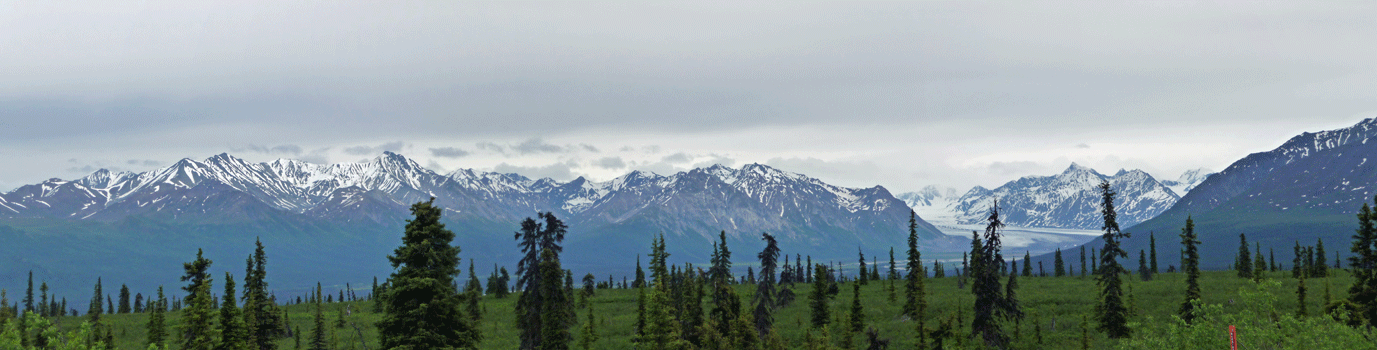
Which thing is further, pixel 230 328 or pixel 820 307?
pixel 820 307

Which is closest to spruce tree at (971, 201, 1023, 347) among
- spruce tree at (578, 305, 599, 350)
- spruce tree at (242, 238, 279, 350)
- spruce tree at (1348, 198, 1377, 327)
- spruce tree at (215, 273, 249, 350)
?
spruce tree at (1348, 198, 1377, 327)

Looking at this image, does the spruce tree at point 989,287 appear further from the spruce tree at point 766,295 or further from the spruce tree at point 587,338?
the spruce tree at point 587,338

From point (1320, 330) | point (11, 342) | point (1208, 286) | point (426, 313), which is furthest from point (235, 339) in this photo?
point (1208, 286)

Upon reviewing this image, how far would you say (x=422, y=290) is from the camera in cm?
3781

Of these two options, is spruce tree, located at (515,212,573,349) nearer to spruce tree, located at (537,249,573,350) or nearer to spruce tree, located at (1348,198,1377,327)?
spruce tree, located at (537,249,573,350)

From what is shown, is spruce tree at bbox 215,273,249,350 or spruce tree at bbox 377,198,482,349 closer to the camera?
spruce tree at bbox 377,198,482,349

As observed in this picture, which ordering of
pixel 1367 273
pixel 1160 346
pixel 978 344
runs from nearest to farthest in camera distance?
pixel 1160 346, pixel 1367 273, pixel 978 344

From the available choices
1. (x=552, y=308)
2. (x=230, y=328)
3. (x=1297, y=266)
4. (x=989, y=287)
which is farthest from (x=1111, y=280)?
(x=1297, y=266)

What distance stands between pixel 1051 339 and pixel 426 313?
50.1m

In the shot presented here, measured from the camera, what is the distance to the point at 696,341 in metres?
55.3

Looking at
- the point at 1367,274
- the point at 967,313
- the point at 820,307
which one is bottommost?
the point at 967,313

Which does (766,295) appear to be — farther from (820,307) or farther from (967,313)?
(967,313)

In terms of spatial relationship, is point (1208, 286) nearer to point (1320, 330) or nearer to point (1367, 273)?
point (1367, 273)

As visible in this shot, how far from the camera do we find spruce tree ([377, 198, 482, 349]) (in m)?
36.7
